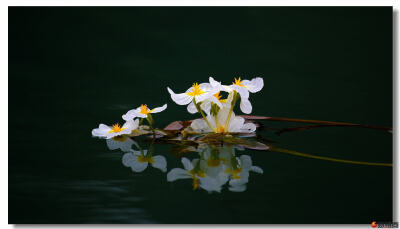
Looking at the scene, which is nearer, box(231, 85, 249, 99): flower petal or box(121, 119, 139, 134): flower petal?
box(231, 85, 249, 99): flower petal

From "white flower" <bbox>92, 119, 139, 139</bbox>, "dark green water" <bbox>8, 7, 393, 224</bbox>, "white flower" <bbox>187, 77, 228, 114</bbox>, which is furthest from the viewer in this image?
"white flower" <bbox>92, 119, 139, 139</bbox>

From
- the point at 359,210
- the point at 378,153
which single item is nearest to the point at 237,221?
the point at 359,210

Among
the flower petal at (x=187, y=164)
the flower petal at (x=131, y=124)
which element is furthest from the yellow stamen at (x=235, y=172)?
the flower petal at (x=131, y=124)

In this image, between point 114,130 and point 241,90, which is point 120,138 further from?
point 241,90

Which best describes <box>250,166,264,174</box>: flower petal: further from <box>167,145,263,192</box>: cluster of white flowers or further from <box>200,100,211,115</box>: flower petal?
<box>200,100,211,115</box>: flower petal

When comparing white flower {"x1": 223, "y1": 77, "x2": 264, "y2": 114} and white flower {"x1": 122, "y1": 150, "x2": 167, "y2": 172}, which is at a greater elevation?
white flower {"x1": 223, "y1": 77, "x2": 264, "y2": 114}

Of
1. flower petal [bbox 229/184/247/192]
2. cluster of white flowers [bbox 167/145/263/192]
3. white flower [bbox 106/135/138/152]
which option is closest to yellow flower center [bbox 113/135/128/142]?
white flower [bbox 106/135/138/152]
